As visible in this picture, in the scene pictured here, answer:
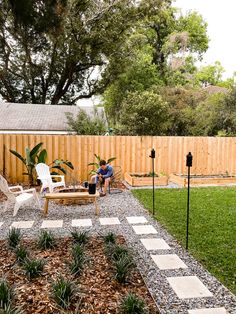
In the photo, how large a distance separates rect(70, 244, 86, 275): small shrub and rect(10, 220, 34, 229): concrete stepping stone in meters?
1.96

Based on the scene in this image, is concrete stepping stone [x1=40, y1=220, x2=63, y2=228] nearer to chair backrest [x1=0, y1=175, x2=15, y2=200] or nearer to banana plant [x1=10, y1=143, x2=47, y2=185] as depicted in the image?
chair backrest [x1=0, y1=175, x2=15, y2=200]

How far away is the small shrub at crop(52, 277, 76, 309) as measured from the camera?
8.75ft

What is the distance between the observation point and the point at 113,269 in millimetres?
3439

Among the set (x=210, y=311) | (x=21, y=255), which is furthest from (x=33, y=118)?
(x=210, y=311)

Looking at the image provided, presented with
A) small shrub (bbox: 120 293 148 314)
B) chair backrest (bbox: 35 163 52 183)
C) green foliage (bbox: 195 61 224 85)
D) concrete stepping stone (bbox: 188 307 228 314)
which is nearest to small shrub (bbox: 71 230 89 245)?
small shrub (bbox: 120 293 148 314)

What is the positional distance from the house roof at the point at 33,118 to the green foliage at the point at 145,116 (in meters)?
3.86

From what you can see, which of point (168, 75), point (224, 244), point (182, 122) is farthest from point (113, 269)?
point (168, 75)

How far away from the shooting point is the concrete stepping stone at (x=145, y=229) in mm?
5059

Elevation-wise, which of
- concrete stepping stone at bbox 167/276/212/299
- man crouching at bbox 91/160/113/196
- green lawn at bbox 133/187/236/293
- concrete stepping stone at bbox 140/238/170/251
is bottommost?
green lawn at bbox 133/187/236/293

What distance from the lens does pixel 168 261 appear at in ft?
12.6

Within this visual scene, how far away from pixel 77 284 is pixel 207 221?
3.48m

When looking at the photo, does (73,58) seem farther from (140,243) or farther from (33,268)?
(33,268)

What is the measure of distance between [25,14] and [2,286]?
3412 mm

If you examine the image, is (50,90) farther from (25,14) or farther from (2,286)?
(2,286)
